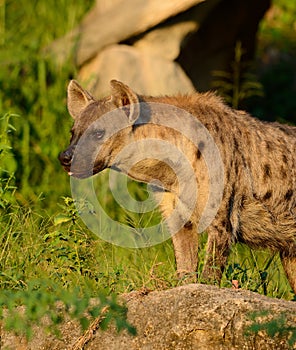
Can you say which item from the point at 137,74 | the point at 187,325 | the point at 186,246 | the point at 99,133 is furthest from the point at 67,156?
the point at 137,74

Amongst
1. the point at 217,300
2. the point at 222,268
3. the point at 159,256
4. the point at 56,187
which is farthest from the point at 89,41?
the point at 217,300

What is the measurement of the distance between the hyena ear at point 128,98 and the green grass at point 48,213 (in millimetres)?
610

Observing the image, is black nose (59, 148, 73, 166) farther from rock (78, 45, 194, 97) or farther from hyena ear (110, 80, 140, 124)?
rock (78, 45, 194, 97)

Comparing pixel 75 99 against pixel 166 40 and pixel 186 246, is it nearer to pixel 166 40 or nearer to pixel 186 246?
→ pixel 186 246

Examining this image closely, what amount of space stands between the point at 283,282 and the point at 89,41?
3250mm

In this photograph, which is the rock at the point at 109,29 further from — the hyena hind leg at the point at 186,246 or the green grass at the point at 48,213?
the hyena hind leg at the point at 186,246

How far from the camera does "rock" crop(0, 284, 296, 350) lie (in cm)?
410

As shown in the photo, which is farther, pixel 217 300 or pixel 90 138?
pixel 90 138

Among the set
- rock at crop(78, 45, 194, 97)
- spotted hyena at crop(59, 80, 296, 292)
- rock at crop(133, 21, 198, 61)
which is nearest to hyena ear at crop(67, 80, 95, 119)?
spotted hyena at crop(59, 80, 296, 292)

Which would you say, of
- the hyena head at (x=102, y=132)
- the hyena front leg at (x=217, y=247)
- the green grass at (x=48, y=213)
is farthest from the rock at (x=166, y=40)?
the hyena front leg at (x=217, y=247)

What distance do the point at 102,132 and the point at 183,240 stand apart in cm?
75

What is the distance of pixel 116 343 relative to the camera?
167 inches

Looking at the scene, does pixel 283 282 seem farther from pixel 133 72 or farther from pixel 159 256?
pixel 133 72

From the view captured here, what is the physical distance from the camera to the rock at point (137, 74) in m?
8.35
